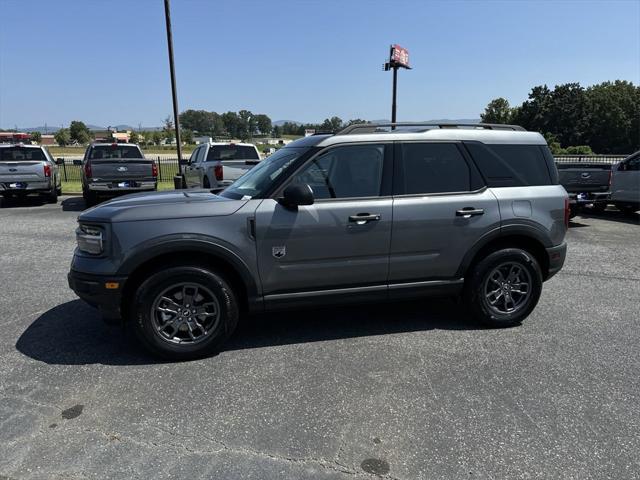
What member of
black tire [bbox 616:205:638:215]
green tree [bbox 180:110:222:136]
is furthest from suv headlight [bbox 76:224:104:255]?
green tree [bbox 180:110:222:136]

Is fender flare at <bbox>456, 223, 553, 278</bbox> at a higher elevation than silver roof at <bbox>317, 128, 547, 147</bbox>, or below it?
below

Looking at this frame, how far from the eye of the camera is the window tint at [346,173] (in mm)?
4207

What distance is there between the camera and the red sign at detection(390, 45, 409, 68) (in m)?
26.2

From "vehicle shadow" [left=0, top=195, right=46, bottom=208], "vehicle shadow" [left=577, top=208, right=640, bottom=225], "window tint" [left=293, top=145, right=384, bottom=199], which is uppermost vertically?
"window tint" [left=293, top=145, right=384, bottom=199]

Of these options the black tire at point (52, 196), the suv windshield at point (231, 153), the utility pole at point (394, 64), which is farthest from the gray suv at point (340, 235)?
the utility pole at point (394, 64)

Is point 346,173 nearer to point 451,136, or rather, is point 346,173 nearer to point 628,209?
point 451,136

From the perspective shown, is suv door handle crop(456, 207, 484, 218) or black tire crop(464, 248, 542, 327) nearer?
suv door handle crop(456, 207, 484, 218)

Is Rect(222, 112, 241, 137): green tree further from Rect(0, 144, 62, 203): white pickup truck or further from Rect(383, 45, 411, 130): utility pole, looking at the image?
Rect(0, 144, 62, 203): white pickup truck

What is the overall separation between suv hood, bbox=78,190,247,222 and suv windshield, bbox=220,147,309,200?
20cm

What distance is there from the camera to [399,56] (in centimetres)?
2675

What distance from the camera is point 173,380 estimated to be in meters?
3.67

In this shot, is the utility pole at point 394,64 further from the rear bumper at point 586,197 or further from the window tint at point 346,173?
the window tint at point 346,173

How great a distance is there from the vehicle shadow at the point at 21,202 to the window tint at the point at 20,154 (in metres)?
1.32

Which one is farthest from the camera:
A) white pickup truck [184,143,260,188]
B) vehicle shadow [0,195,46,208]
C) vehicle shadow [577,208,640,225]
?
vehicle shadow [0,195,46,208]
